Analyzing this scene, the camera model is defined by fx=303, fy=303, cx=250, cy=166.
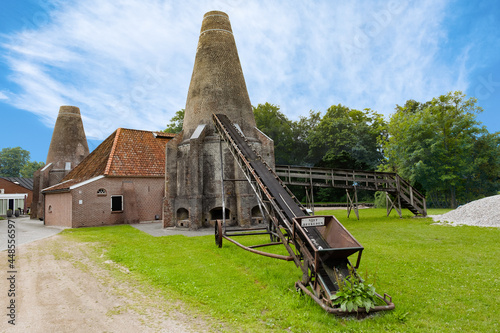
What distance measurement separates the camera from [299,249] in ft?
22.9

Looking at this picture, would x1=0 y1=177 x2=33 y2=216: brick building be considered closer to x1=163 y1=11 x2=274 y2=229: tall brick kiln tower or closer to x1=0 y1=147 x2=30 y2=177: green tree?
x1=163 y1=11 x2=274 y2=229: tall brick kiln tower

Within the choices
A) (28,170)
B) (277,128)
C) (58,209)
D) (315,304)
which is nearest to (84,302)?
(315,304)

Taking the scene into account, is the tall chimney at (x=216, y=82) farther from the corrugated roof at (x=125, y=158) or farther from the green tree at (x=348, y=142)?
the green tree at (x=348, y=142)

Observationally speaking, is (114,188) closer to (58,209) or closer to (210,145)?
(58,209)

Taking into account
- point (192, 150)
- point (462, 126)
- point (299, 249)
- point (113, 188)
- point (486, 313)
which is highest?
point (462, 126)

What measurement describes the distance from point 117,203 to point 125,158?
12.1 feet

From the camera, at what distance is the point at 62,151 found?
30.5 metres

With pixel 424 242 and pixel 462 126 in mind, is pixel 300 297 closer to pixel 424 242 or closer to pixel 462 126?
pixel 424 242

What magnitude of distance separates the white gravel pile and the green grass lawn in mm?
4451

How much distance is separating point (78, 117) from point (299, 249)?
32.1 m

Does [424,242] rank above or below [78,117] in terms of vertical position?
below

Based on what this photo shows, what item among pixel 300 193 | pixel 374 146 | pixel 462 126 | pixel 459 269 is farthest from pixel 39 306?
pixel 374 146

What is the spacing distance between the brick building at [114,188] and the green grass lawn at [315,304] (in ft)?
32.8

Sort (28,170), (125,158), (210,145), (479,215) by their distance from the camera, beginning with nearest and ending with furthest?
(479,215) → (210,145) → (125,158) → (28,170)
